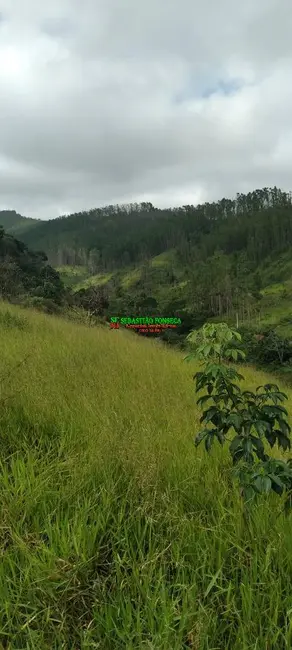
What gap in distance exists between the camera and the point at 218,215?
192250 mm

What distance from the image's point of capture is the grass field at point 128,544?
1.51 m

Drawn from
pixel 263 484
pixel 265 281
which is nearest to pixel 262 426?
pixel 263 484

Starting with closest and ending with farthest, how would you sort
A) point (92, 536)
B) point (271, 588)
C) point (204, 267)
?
point (271, 588) < point (92, 536) < point (204, 267)

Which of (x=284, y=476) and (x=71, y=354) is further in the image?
(x=71, y=354)

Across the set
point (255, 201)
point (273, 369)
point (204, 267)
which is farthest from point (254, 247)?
point (273, 369)

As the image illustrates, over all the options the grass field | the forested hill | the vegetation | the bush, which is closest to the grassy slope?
the vegetation

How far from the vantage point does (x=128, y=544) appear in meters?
1.90

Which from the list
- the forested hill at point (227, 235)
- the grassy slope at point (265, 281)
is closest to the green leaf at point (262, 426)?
the grassy slope at point (265, 281)

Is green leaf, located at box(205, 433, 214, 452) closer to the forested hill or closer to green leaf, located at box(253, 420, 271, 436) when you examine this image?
green leaf, located at box(253, 420, 271, 436)

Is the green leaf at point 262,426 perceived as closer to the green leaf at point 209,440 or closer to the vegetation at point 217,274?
the green leaf at point 209,440

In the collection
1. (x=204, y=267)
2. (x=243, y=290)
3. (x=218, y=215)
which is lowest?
(x=243, y=290)

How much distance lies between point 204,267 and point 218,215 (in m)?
68.9

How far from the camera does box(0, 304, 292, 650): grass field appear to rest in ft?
4.94

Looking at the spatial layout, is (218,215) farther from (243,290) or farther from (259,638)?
(259,638)
